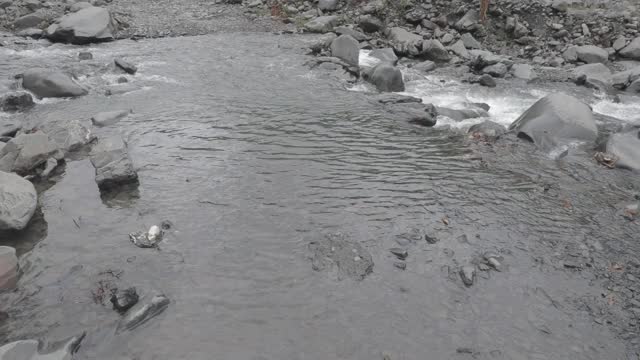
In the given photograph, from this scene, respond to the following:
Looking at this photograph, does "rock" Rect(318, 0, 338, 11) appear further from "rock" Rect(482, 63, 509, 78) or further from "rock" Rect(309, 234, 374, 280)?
"rock" Rect(309, 234, 374, 280)

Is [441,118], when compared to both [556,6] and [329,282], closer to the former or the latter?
[329,282]

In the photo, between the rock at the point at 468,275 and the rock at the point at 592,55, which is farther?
the rock at the point at 592,55

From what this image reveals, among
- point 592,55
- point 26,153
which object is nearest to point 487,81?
point 592,55

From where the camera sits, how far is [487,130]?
49.2ft

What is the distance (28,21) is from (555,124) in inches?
1004

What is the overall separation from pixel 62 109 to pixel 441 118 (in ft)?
43.4

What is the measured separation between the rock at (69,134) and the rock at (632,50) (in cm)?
2367

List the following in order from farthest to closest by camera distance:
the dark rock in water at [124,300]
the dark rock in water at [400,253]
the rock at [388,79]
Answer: the rock at [388,79] → the dark rock in water at [400,253] → the dark rock in water at [124,300]

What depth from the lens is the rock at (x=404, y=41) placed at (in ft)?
73.9

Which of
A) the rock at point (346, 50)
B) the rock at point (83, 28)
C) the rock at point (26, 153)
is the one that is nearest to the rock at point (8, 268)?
the rock at point (26, 153)

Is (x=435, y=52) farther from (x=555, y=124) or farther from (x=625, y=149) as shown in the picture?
(x=625, y=149)

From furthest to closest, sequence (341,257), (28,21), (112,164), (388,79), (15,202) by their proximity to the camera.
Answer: (28,21), (388,79), (112,164), (15,202), (341,257)

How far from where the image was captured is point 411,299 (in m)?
8.40

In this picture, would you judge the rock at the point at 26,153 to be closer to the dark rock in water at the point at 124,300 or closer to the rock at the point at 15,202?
the rock at the point at 15,202
